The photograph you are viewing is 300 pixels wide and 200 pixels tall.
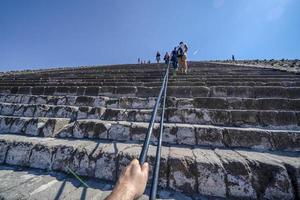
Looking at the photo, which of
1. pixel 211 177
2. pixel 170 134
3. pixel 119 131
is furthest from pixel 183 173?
pixel 119 131

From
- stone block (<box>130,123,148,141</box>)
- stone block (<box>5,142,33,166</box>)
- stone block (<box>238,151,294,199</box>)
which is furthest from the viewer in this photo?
stone block (<box>130,123,148,141</box>)

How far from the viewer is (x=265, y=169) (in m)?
1.92

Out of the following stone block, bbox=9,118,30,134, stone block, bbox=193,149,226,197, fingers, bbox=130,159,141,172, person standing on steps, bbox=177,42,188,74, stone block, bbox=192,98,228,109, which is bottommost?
stone block, bbox=193,149,226,197

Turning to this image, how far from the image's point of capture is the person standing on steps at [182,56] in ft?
25.6

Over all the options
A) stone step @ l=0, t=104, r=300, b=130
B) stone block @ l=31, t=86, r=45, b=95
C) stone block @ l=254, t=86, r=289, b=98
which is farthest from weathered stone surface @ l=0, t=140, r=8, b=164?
stone block @ l=254, t=86, r=289, b=98

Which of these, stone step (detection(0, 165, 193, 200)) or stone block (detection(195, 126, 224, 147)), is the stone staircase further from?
stone step (detection(0, 165, 193, 200))

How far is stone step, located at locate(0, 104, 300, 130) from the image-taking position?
2.94 meters

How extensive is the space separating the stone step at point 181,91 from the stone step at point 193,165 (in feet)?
7.31

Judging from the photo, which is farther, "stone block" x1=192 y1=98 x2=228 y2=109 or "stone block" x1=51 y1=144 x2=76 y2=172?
"stone block" x1=192 y1=98 x2=228 y2=109

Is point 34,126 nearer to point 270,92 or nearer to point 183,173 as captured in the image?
point 183,173

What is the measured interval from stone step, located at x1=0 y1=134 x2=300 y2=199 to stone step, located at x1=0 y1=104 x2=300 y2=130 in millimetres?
791

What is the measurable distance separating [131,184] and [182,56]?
726cm

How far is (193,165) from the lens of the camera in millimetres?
2055

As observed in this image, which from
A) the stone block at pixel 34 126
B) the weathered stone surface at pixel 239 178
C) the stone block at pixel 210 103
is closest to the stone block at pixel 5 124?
the stone block at pixel 34 126
